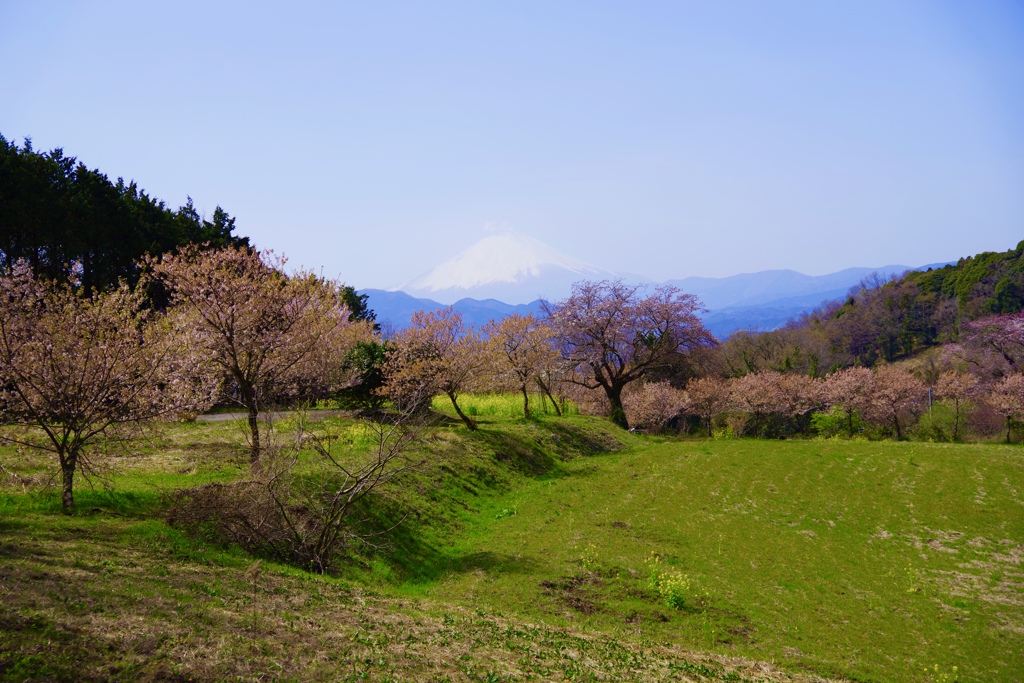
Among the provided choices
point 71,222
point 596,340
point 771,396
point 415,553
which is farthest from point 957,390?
point 71,222

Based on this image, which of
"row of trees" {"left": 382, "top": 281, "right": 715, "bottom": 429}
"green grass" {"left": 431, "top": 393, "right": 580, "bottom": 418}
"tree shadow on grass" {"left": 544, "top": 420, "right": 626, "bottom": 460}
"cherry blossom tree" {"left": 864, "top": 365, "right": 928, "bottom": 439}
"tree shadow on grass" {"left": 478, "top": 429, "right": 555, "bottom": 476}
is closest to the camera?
"tree shadow on grass" {"left": 478, "top": 429, "right": 555, "bottom": 476}

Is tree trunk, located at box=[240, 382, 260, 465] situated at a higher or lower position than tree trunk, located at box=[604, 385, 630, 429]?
higher

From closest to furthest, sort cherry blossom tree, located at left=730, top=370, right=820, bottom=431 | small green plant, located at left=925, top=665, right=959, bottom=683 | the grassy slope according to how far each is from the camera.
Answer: small green plant, located at left=925, top=665, right=959, bottom=683 < the grassy slope < cherry blossom tree, located at left=730, top=370, right=820, bottom=431

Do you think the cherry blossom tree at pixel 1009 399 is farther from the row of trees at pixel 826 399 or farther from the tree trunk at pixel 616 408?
the tree trunk at pixel 616 408

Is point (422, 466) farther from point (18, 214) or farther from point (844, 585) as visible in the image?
point (18, 214)

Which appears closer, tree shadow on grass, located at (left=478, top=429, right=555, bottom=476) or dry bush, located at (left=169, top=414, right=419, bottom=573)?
dry bush, located at (left=169, top=414, right=419, bottom=573)

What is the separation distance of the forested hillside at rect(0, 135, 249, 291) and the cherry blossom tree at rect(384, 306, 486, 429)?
12.6 meters

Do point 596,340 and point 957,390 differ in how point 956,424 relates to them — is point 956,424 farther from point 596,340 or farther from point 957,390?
point 596,340

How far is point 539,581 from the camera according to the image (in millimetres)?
14297

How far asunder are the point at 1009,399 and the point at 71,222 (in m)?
61.3

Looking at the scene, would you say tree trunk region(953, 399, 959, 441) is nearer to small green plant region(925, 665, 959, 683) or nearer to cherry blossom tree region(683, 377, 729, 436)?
cherry blossom tree region(683, 377, 729, 436)

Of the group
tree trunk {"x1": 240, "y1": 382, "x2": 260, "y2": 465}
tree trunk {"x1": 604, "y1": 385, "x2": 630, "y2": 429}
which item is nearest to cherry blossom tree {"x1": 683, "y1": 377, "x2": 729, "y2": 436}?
tree trunk {"x1": 604, "y1": 385, "x2": 630, "y2": 429}

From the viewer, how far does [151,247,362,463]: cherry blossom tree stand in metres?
16.8

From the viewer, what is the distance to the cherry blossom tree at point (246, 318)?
16844 millimetres
